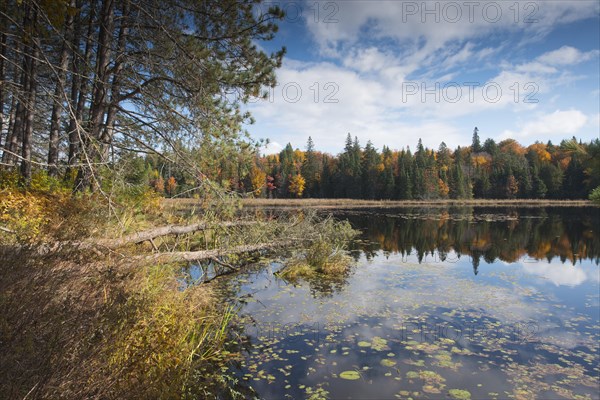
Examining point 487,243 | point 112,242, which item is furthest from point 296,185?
point 112,242

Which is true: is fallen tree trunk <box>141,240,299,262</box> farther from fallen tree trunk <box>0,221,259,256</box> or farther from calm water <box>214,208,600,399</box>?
calm water <box>214,208,600,399</box>

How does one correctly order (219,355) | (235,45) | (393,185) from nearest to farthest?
(219,355)
(235,45)
(393,185)

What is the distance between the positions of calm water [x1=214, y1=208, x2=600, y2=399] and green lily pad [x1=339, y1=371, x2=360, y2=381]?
0.01 metres

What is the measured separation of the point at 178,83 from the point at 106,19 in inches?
106

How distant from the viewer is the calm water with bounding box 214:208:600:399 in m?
4.77

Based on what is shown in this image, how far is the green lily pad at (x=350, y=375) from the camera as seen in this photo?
4906 mm

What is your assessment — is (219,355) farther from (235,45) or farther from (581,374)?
(235,45)

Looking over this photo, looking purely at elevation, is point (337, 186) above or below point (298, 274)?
above

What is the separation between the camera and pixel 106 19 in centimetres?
896

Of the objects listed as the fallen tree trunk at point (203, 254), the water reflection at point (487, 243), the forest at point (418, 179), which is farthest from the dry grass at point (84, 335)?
the forest at point (418, 179)

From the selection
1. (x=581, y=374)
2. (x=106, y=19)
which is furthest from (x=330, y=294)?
(x=106, y=19)

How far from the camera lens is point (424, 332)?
256 inches

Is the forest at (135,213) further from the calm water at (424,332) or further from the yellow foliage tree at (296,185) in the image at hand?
the yellow foliage tree at (296,185)

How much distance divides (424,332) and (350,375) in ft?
7.19
